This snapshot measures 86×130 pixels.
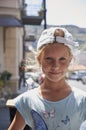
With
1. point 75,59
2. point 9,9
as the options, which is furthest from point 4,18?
point 75,59

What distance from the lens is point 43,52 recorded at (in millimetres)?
1523

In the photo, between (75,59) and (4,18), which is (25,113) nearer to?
(75,59)

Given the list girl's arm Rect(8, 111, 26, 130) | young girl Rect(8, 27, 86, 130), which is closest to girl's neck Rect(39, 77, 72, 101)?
young girl Rect(8, 27, 86, 130)

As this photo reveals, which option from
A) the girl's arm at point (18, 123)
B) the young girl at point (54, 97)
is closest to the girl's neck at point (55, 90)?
the young girl at point (54, 97)

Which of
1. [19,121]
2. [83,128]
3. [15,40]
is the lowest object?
[15,40]

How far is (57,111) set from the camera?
1.47m

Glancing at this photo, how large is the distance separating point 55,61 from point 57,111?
18cm

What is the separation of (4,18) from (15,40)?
94 cm

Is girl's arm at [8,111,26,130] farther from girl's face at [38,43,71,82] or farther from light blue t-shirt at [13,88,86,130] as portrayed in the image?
girl's face at [38,43,71,82]

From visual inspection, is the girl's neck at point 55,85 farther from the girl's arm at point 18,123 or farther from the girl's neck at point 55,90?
the girl's arm at point 18,123

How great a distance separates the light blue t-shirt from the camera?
4.80 feet

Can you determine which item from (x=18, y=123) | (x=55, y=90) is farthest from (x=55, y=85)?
(x=18, y=123)

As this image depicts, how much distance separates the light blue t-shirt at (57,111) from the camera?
1.46m

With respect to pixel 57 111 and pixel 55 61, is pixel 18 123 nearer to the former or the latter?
pixel 57 111
